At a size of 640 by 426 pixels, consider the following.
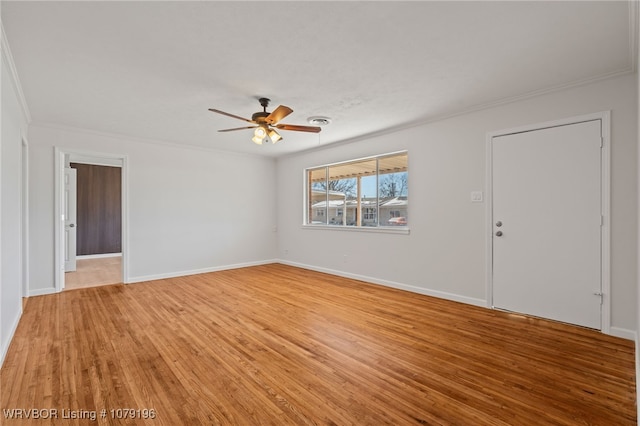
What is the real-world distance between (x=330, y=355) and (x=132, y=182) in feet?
15.0

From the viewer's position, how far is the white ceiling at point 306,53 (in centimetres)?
198

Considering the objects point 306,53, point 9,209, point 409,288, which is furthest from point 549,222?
point 9,209

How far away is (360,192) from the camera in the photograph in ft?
18.0

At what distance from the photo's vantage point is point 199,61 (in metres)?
2.59

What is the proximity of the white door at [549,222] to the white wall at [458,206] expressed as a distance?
0.15 meters

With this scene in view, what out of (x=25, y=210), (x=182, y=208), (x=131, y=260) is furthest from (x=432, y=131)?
(x=25, y=210)

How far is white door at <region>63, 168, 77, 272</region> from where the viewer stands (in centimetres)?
636

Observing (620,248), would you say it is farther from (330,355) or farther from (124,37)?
(124,37)

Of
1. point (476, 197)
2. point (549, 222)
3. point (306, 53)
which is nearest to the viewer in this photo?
point (306, 53)

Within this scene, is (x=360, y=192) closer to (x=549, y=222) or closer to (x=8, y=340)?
(x=549, y=222)

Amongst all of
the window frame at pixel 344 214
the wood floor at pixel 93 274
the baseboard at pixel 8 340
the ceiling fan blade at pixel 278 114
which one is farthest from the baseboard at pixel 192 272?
the ceiling fan blade at pixel 278 114

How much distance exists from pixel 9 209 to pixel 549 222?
527 centimetres

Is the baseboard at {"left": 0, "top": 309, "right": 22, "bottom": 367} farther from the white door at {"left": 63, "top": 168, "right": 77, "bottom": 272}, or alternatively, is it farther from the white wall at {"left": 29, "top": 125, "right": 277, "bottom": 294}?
the white door at {"left": 63, "top": 168, "right": 77, "bottom": 272}

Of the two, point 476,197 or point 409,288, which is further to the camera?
point 409,288
